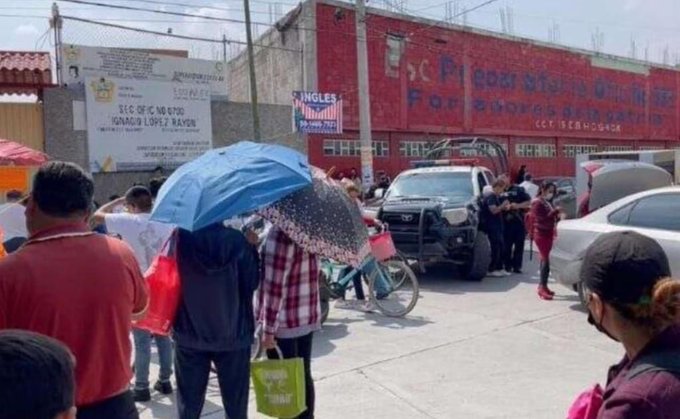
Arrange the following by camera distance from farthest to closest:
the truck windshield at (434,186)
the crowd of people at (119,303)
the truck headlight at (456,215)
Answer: the truck windshield at (434,186) → the truck headlight at (456,215) → the crowd of people at (119,303)

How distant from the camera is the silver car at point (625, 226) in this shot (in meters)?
7.02

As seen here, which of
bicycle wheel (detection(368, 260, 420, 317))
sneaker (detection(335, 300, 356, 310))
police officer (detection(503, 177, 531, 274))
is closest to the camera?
bicycle wheel (detection(368, 260, 420, 317))

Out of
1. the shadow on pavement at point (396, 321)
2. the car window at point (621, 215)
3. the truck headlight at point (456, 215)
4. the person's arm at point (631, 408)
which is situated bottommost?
the shadow on pavement at point (396, 321)

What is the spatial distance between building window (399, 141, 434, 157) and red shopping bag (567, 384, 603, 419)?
22.9m

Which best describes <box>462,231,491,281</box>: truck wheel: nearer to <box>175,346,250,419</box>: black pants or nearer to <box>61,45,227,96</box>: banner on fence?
<box>175,346,250,419</box>: black pants

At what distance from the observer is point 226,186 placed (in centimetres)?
348

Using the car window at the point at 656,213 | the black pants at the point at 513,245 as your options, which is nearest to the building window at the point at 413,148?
the black pants at the point at 513,245

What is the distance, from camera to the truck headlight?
10094 millimetres

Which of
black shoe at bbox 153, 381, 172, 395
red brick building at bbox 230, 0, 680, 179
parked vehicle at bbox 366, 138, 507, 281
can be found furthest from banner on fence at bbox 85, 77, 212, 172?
black shoe at bbox 153, 381, 172, 395

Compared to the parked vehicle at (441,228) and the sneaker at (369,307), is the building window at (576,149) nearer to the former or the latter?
the parked vehicle at (441,228)

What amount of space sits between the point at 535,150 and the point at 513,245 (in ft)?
65.1

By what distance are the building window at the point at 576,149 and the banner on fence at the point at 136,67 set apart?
19.4 m

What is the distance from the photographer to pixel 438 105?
84.5 ft

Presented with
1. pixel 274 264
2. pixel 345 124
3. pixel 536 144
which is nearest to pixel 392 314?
pixel 274 264
